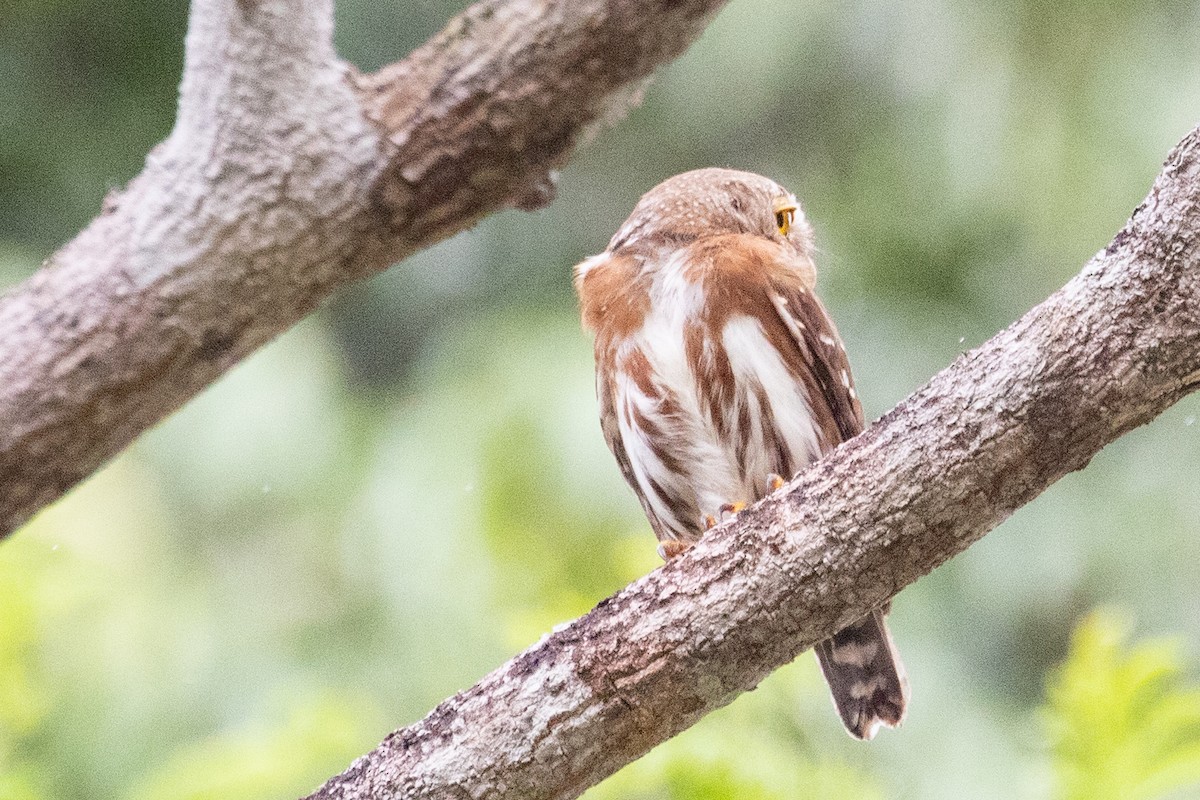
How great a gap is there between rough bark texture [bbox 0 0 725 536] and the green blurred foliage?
162 cm

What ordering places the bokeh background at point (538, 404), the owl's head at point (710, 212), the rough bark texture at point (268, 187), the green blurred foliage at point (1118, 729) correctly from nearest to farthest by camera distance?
the rough bark texture at point (268, 187)
the green blurred foliage at point (1118, 729)
the owl's head at point (710, 212)
the bokeh background at point (538, 404)

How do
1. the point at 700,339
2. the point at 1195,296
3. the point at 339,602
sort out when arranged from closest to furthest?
1. the point at 1195,296
2. the point at 700,339
3. the point at 339,602

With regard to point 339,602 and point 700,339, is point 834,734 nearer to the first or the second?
point 700,339

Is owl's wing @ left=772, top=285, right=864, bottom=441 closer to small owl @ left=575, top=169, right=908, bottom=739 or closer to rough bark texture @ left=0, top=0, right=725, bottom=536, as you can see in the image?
small owl @ left=575, top=169, right=908, bottom=739

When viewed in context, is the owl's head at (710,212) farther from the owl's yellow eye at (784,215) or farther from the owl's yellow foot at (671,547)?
the owl's yellow foot at (671,547)

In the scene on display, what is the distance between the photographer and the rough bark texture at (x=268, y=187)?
9.07 ft

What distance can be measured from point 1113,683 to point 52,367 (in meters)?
2.29

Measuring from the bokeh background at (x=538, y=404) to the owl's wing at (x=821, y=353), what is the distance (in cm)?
135

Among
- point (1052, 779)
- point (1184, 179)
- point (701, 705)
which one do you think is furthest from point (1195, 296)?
point (1052, 779)

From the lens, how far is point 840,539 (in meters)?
2.13

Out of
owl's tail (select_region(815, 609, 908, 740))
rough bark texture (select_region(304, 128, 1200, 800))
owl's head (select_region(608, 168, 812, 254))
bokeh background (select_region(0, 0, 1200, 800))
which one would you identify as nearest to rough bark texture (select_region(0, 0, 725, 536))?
owl's head (select_region(608, 168, 812, 254))

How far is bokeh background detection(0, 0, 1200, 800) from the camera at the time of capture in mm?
4887

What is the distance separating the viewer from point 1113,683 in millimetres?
2906

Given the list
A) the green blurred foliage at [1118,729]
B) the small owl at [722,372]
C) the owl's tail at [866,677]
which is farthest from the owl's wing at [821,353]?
the green blurred foliage at [1118,729]
